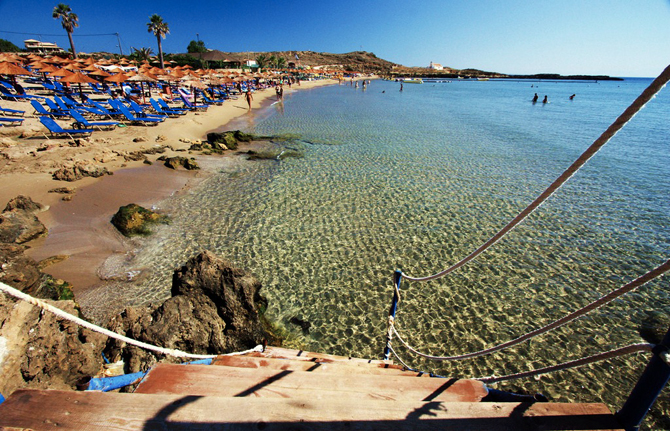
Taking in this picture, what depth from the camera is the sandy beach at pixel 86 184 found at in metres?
7.10

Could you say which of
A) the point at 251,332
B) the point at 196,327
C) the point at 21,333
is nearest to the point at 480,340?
the point at 251,332

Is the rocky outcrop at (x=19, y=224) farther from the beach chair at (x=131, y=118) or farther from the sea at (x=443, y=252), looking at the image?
the beach chair at (x=131, y=118)

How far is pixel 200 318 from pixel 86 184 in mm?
8952

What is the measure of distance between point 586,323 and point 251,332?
684 cm

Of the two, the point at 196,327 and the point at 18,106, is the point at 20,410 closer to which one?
the point at 196,327

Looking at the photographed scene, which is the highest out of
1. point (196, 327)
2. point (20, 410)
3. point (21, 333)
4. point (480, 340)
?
point (20, 410)

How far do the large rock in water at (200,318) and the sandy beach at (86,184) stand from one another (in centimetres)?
304

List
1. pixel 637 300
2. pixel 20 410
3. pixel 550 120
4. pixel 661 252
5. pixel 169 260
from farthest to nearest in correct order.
A: pixel 550 120, pixel 661 252, pixel 169 260, pixel 637 300, pixel 20 410

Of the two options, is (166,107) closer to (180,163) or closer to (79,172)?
(180,163)

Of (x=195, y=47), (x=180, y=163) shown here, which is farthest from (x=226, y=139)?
(x=195, y=47)

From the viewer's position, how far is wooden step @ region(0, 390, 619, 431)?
1432mm

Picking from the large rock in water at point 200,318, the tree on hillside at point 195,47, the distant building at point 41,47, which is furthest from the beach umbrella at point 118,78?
the tree on hillside at point 195,47

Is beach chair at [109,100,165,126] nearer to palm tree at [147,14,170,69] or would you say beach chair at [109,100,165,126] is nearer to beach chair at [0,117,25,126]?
beach chair at [0,117,25,126]

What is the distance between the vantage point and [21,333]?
3008 mm
